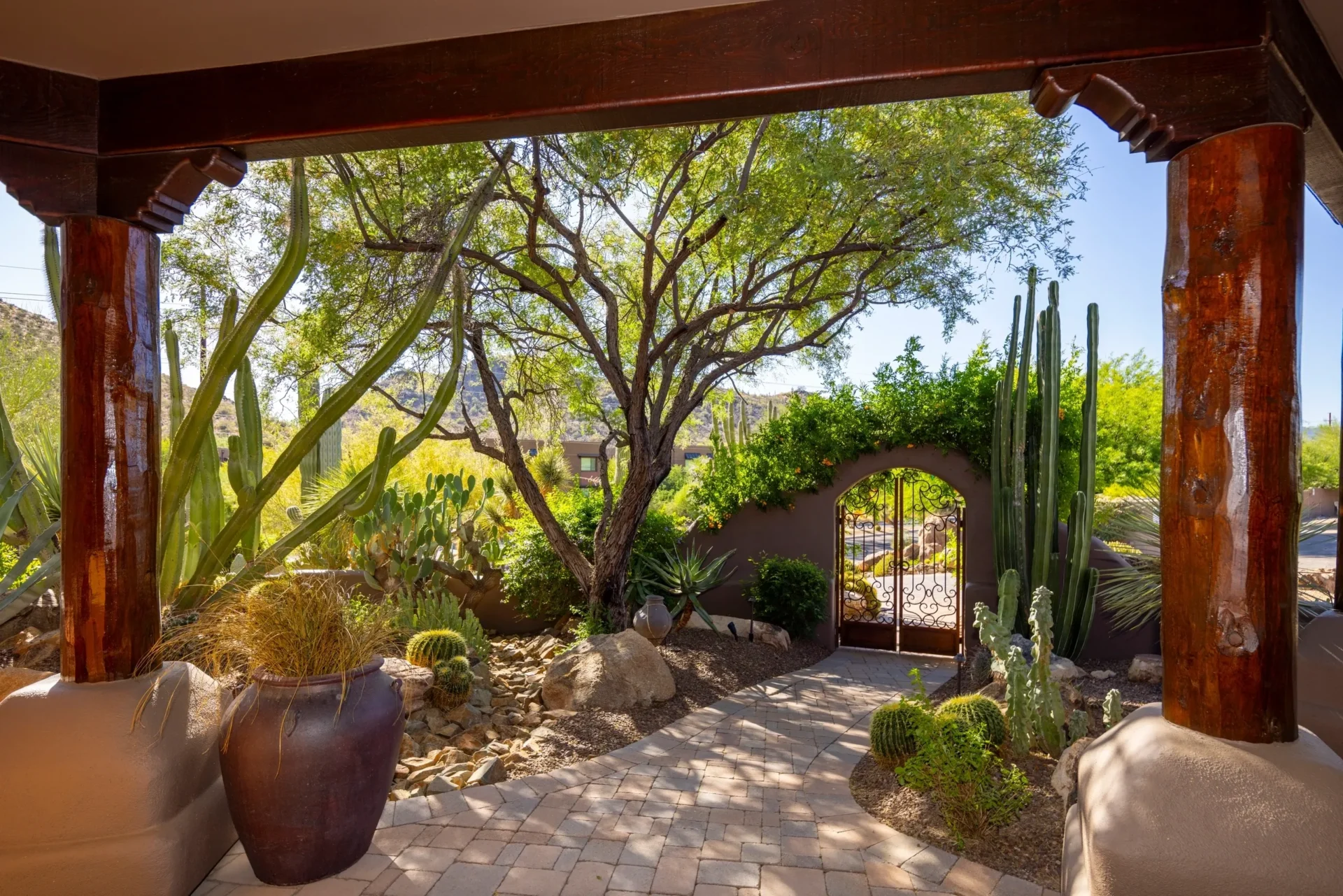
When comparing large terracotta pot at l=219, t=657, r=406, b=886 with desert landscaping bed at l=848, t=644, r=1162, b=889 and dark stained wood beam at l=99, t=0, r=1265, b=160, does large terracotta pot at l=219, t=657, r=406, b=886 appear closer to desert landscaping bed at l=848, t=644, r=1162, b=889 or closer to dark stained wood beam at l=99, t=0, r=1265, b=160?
dark stained wood beam at l=99, t=0, r=1265, b=160

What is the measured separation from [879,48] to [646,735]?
4.02m

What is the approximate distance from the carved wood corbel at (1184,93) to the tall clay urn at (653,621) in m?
5.25

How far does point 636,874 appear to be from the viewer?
2.93 m

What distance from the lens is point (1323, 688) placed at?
9.96ft

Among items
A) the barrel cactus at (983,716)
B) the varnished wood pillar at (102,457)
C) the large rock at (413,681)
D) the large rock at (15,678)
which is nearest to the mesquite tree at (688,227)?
the large rock at (413,681)

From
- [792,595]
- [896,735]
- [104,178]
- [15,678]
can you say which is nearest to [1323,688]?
[896,735]

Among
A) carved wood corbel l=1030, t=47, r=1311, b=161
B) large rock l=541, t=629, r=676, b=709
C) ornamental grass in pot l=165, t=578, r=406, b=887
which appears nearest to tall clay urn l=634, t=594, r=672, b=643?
large rock l=541, t=629, r=676, b=709

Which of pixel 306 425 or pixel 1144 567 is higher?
pixel 306 425

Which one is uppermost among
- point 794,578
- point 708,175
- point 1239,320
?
point 708,175

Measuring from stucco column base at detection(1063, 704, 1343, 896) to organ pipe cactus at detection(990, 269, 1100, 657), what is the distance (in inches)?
167

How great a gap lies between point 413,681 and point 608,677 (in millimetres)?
1346

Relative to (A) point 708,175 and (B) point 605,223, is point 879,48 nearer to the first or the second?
(A) point 708,175

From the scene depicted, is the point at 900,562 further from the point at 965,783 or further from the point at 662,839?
the point at 662,839

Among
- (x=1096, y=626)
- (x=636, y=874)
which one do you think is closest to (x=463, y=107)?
(x=636, y=874)
